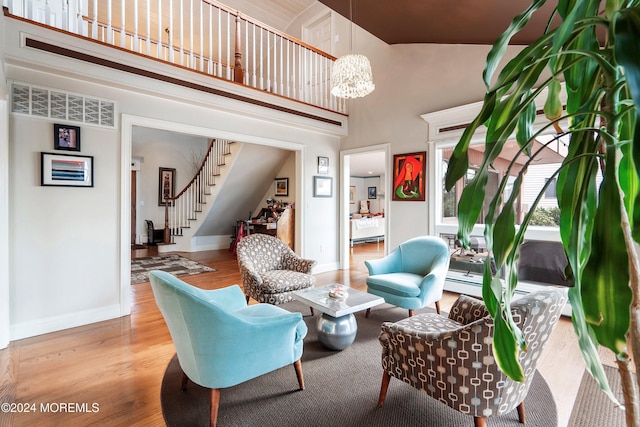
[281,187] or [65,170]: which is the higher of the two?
[281,187]

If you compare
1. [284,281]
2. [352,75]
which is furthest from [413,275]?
[352,75]

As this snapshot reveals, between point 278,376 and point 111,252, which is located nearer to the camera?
point 278,376

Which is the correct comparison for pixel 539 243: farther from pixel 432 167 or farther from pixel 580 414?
pixel 580 414

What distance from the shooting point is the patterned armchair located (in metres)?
3.09

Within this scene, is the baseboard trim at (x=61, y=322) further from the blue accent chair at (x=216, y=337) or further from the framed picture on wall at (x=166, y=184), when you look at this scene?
the framed picture on wall at (x=166, y=184)

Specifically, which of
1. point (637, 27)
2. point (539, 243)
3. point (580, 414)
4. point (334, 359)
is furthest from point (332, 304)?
point (539, 243)

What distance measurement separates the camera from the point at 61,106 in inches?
118

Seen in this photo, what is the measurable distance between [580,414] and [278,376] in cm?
191

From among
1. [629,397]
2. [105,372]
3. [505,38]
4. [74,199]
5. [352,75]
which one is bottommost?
[105,372]

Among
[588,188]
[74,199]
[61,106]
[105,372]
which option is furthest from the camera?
[74,199]

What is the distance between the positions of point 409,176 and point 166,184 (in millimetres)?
6774

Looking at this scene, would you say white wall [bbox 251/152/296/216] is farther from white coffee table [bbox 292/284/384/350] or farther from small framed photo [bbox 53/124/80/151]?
white coffee table [bbox 292/284/384/350]

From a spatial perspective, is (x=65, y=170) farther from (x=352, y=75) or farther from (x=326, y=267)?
(x=326, y=267)

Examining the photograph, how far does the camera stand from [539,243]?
3627 mm
